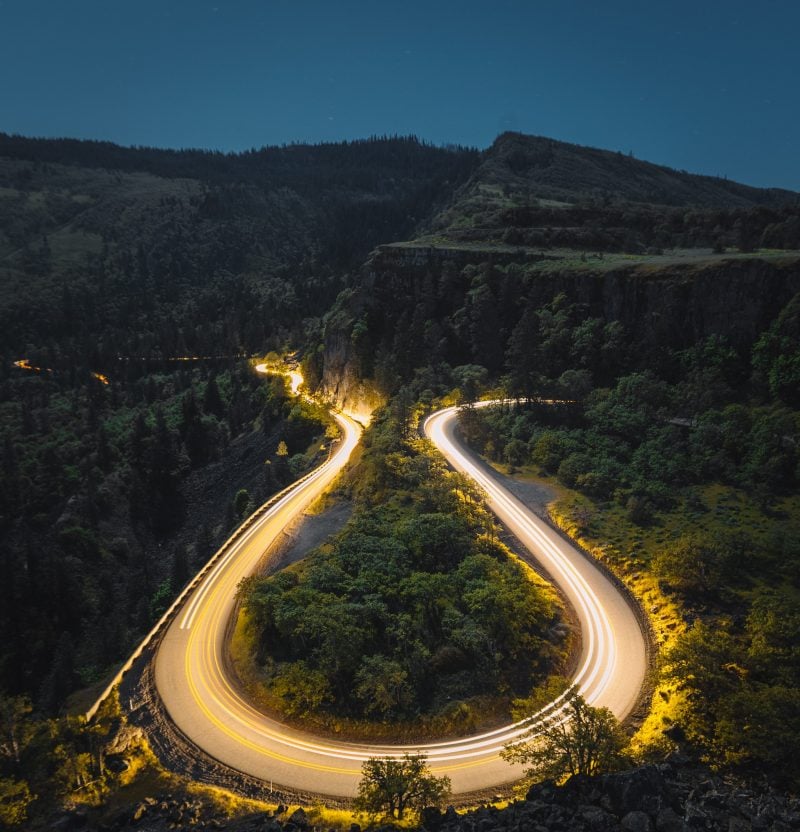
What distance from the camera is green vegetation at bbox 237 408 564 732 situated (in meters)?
27.8

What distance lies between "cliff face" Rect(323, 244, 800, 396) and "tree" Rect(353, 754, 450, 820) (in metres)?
49.4

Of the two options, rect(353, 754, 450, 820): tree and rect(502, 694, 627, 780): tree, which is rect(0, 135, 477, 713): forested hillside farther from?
rect(502, 694, 627, 780): tree

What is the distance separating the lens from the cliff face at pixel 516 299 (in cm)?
5281

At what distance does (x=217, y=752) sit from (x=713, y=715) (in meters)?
23.1

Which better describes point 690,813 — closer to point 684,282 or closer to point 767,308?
point 767,308

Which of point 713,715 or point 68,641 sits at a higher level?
point 713,715

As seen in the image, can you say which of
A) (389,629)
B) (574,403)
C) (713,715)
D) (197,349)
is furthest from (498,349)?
(197,349)

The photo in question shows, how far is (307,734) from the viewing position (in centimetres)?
2678

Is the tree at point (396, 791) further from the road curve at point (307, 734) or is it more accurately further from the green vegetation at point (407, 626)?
the green vegetation at point (407, 626)

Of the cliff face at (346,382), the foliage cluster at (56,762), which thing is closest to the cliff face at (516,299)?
the cliff face at (346,382)

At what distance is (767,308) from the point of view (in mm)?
51312

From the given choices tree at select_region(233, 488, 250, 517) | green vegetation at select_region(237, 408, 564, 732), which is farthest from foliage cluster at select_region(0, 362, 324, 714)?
green vegetation at select_region(237, 408, 564, 732)

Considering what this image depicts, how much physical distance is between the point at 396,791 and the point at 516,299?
6466cm

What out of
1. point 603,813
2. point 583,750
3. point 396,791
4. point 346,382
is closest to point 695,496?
point 583,750
